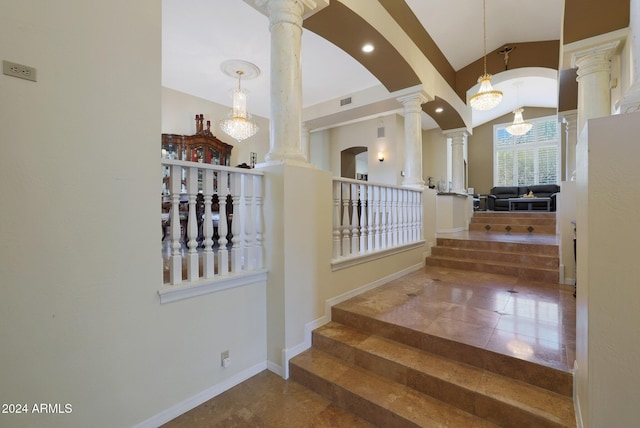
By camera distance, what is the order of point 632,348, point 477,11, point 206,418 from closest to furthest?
1. point 632,348
2. point 206,418
3. point 477,11

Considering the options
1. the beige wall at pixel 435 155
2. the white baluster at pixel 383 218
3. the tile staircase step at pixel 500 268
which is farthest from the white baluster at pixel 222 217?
the beige wall at pixel 435 155

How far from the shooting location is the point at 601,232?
1.00 meters

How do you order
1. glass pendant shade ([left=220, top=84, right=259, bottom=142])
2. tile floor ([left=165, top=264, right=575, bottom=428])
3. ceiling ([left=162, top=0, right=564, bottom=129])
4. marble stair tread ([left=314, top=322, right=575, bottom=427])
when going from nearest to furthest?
1. marble stair tread ([left=314, top=322, right=575, bottom=427])
2. tile floor ([left=165, top=264, right=575, bottom=428])
3. ceiling ([left=162, top=0, right=564, bottom=129])
4. glass pendant shade ([left=220, top=84, right=259, bottom=142])

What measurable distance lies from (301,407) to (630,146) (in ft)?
6.66

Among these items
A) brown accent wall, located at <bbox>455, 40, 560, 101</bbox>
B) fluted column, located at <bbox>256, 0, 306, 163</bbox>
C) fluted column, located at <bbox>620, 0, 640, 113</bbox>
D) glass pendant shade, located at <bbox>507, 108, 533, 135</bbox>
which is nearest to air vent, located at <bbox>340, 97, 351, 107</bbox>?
brown accent wall, located at <bbox>455, 40, 560, 101</bbox>

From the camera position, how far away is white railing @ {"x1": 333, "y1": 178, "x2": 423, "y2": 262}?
269cm

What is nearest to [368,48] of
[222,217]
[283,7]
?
[283,7]

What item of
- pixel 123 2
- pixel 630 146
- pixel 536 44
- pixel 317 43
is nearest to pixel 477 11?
pixel 536 44

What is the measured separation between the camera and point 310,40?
4000mm

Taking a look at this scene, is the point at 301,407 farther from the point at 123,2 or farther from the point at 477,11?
the point at 477,11

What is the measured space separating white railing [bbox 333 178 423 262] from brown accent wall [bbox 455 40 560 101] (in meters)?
3.62

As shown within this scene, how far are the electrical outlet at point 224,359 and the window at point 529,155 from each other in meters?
11.4

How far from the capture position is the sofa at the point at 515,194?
8656 millimetres

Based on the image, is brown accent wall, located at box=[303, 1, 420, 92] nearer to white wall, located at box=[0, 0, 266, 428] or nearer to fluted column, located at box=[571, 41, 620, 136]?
white wall, located at box=[0, 0, 266, 428]
